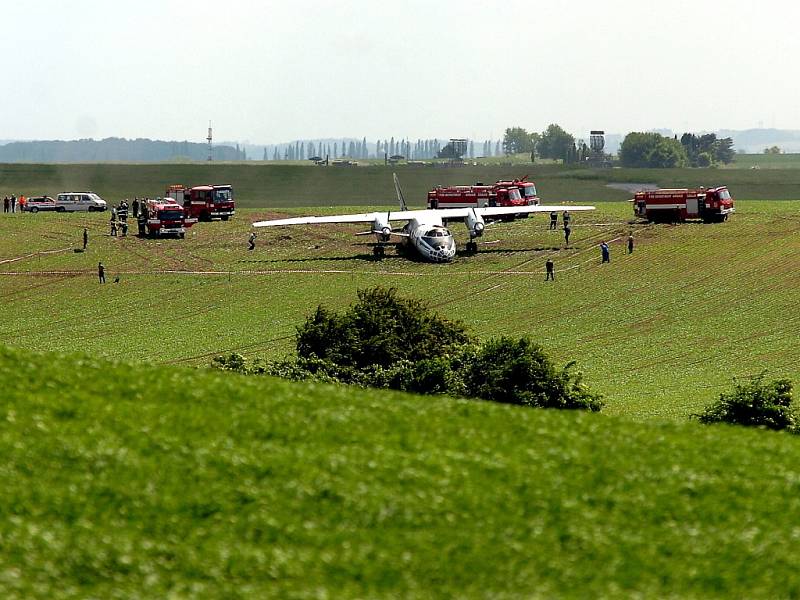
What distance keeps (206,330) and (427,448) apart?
137 feet

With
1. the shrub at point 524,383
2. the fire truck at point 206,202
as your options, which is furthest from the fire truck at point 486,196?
the shrub at point 524,383

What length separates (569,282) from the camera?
72.7 meters

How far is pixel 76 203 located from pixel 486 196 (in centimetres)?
4118

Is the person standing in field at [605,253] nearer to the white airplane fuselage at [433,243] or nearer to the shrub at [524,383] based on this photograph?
the white airplane fuselage at [433,243]

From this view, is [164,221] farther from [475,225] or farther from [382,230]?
[475,225]

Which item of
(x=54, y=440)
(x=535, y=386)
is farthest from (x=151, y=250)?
(x=54, y=440)

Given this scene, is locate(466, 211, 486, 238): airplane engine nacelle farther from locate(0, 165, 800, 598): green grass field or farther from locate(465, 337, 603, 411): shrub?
locate(0, 165, 800, 598): green grass field

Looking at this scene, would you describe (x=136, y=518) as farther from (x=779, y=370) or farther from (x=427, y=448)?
(x=779, y=370)

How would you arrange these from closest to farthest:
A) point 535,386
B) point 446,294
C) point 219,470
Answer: point 219,470, point 535,386, point 446,294

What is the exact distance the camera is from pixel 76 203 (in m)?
116

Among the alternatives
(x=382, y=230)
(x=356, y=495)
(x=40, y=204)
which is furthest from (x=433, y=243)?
(x=356, y=495)

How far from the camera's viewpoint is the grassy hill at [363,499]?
1622cm

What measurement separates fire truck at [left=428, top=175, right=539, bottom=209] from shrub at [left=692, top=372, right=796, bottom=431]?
65.2 metres

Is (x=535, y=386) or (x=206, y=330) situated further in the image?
(x=206, y=330)
